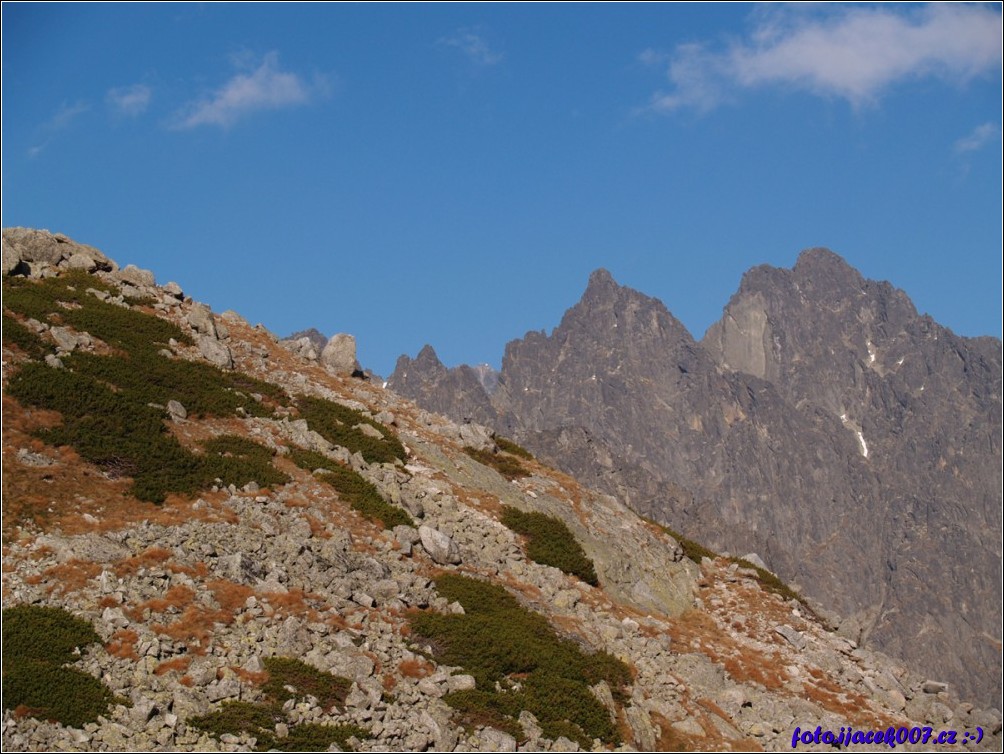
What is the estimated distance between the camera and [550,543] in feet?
129

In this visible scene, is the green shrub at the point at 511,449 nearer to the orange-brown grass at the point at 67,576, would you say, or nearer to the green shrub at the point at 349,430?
the green shrub at the point at 349,430

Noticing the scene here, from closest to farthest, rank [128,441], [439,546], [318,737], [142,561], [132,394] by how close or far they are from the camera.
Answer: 1. [318,737]
2. [142,561]
3. [128,441]
4. [439,546]
5. [132,394]

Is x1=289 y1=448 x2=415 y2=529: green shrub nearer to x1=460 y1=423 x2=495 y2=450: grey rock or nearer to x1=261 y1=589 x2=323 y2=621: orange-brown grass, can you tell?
x1=261 y1=589 x2=323 y2=621: orange-brown grass

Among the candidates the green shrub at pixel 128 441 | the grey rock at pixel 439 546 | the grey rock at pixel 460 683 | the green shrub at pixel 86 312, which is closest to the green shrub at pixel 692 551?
the grey rock at pixel 439 546

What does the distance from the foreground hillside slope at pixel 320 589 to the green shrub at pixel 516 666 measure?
8 cm

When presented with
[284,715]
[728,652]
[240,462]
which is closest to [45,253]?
[240,462]

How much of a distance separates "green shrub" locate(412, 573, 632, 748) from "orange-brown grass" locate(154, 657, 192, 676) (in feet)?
21.6

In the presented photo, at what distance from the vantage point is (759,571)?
149 ft

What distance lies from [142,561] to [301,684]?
6305mm

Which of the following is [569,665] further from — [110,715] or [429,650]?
[110,715]

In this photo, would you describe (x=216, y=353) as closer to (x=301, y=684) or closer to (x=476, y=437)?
(x=476, y=437)

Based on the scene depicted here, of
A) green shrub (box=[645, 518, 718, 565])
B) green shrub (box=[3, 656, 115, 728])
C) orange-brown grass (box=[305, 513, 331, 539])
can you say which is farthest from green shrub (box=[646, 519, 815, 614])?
green shrub (box=[3, 656, 115, 728])

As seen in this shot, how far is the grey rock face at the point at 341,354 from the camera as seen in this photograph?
55312mm

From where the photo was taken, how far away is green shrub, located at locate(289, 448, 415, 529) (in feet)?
120
